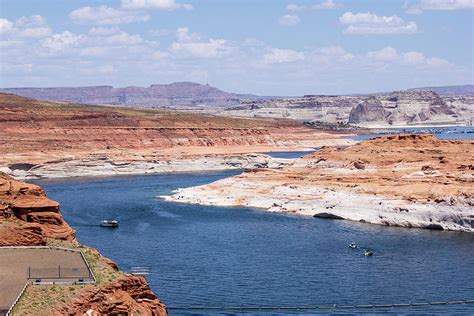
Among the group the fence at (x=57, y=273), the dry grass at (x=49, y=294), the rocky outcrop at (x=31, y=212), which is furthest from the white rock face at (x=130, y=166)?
the dry grass at (x=49, y=294)

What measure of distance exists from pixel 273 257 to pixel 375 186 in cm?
3200

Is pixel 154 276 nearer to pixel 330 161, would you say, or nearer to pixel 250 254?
pixel 250 254

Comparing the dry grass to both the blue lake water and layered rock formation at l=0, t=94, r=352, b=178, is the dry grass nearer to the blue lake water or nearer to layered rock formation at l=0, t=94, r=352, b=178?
the blue lake water

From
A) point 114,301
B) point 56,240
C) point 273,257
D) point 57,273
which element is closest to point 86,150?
point 273,257

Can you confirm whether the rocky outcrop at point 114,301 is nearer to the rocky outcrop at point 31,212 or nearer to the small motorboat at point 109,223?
the rocky outcrop at point 31,212

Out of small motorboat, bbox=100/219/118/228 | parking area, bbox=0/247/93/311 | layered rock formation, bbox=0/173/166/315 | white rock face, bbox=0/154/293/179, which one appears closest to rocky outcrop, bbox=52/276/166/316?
layered rock formation, bbox=0/173/166/315

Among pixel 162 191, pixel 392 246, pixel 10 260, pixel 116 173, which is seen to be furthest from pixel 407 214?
pixel 116 173

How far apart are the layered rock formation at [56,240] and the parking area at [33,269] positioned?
1169mm

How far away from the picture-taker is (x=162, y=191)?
409 ft

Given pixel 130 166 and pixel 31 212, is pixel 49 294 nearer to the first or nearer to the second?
pixel 31 212

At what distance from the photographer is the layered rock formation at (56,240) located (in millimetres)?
33375

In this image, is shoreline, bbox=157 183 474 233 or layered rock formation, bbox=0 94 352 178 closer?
shoreline, bbox=157 183 474 233

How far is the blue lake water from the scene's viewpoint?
5541 cm

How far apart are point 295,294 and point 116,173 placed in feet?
355
